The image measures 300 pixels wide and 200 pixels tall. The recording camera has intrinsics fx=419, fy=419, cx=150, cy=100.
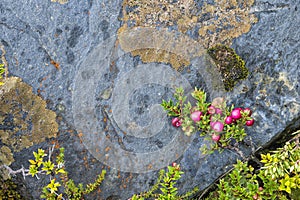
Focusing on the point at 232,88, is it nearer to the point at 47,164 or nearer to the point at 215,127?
the point at 215,127

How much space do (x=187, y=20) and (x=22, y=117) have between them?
95 centimetres

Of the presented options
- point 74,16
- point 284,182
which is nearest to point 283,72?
point 284,182

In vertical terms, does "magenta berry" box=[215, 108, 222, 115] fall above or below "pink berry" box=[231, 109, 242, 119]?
above

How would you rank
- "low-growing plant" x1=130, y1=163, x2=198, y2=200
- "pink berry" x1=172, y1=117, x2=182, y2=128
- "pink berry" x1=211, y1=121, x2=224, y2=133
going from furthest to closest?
"pink berry" x1=172, y1=117, x2=182, y2=128
"pink berry" x1=211, y1=121, x2=224, y2=133
"low-growing plant" x1=130, y1=163, x2=198, y2=200

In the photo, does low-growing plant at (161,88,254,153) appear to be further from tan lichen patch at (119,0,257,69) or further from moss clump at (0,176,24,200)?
moss clump at (0,176,24,200)

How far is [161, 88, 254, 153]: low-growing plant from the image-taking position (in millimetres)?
2012

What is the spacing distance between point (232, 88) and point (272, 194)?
1.90ft

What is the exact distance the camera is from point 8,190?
7.21 feet

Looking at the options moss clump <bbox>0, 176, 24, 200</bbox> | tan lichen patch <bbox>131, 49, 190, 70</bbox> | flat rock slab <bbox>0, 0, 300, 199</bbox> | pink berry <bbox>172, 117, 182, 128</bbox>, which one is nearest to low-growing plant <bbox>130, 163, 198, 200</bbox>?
flat rock slab <bbox>0, 0, 300, 199</bbox>

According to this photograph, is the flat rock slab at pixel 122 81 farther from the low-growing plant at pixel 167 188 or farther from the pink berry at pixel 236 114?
the pink berry at pixel 236 114

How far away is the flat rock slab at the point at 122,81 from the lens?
2.01 meters

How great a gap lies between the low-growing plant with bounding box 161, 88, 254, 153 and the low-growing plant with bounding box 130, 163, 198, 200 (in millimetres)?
227

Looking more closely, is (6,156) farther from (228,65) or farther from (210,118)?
(228,65)

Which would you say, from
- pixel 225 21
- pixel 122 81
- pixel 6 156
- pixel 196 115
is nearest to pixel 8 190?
pixel 6 156
